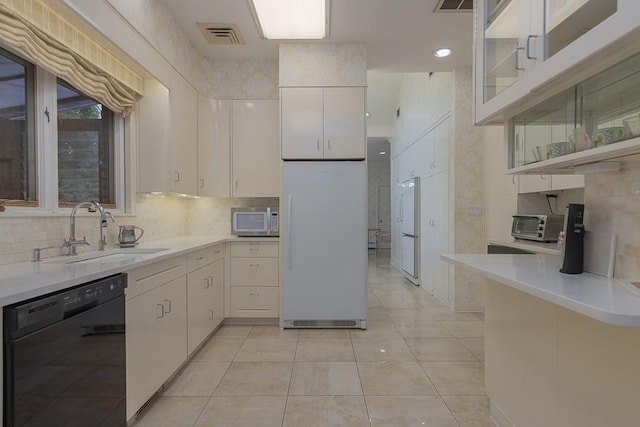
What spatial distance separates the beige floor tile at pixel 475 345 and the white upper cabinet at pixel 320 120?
6.57 feet

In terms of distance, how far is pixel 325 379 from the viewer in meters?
2.44

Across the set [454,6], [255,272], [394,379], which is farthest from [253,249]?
[454,6]

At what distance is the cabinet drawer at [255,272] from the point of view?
11.8 feet

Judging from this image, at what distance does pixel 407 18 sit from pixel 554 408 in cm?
298

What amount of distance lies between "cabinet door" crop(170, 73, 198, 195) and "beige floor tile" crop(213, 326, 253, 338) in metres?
1.44

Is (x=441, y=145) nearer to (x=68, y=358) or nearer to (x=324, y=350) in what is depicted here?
(x=324, y=350)

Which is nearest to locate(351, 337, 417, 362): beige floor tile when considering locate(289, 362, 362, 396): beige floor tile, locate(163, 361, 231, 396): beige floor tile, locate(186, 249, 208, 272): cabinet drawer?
locate(289, 362, 362, 396): beige floor tile

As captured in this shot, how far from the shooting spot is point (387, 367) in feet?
8.60

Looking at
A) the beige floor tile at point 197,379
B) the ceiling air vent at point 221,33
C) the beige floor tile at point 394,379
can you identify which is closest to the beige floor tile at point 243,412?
the beige floor tile at point 197,379

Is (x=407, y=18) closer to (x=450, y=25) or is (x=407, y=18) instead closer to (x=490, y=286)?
(x=450, y=25)

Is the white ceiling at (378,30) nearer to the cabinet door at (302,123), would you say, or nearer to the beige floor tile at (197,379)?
the cabinet door at (302,123)

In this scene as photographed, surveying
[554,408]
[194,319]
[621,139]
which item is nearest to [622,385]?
[554,408]

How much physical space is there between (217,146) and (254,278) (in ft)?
4.99

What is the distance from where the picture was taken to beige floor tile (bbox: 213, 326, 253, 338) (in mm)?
3346
